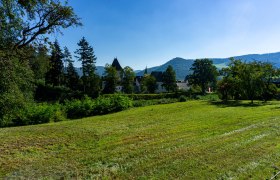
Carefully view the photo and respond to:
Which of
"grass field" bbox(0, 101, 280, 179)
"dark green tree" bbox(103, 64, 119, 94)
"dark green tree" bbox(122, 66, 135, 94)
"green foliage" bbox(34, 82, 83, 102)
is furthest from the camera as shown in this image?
"dark green tree" bbox(122, 66, 135, 94)

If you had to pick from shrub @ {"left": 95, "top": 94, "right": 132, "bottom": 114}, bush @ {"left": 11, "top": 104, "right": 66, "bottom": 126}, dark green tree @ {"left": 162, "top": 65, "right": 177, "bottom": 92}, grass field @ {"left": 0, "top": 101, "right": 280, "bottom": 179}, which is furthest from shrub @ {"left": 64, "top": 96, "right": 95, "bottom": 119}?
dark green tree @ {"left": 162, "top": 65, "right": 177, "bottom": 92}

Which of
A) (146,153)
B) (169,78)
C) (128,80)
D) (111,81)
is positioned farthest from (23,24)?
(169,78)

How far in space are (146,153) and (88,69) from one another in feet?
137

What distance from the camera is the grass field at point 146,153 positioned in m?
5.03

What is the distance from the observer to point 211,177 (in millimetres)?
4641

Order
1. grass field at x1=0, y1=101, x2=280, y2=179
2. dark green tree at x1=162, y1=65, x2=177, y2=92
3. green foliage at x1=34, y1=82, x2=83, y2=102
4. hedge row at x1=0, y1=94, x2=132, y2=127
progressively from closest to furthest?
grass field at x1=0, y1=101, x2=280, y2=179, hedge row at x1=0, y1=94, x2=132, y2=127, green foliage at x1=34, y1=82, x2=83, y2=102, dark green tree at x1=162, y1=65, x2=177, y2=92

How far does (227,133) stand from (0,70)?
7.97 m

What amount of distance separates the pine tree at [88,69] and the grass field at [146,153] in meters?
33.5

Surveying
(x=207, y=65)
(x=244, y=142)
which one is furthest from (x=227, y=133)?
(x=207, y=65)

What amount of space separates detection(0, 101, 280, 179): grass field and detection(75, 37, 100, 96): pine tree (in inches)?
1318

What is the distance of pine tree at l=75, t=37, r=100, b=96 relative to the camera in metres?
42.3

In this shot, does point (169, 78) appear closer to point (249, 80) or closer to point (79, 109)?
point (249, 80)

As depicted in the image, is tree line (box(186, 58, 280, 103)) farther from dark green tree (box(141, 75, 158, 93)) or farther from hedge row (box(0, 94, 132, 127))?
dark green tree (box(141, 75, 158, 93))

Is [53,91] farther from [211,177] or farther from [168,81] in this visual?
[211,177]
